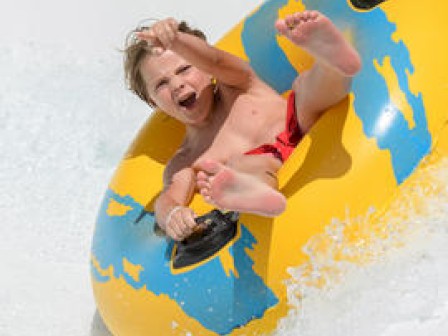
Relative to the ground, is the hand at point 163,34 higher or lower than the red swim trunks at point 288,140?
higher

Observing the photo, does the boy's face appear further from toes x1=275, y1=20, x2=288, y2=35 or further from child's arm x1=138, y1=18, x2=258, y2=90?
toes x1=275, y1=20, x2=288, y2=35

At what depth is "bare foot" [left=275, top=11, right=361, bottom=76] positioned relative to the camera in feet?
4.99

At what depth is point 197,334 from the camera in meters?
1.68

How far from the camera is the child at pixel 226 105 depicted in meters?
1.54

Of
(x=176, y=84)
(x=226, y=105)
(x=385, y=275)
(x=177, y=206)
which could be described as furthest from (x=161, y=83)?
(x=385, y=275)

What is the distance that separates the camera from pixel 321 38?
5.02ft

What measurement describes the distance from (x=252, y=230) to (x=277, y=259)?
0.26 ft

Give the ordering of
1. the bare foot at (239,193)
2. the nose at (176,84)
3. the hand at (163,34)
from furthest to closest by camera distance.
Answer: the nose at (176,84)
the hand at (163,34)
the bare foot at (239,193)

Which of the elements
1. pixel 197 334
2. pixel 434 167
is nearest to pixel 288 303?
pixel 197 334

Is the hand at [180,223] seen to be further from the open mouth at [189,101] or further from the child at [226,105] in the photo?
the open mouth at [189,101]

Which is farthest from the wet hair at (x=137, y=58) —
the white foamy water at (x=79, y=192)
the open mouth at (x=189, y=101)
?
the white foamy water at (x=79, y=192)

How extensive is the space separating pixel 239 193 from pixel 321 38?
1.00ft

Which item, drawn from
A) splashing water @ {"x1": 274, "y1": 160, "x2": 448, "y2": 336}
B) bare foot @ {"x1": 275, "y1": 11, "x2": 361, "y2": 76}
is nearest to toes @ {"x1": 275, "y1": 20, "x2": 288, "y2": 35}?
bare foot @ {"x1": 275, "y1": 11, "x2": 361, "y2": 76}

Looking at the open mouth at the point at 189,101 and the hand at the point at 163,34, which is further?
the open mouth at the point at 189,101
